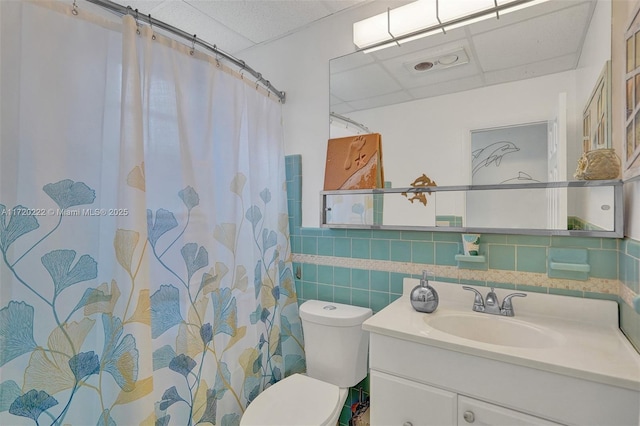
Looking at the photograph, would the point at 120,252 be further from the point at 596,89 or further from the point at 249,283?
the point at 596,89

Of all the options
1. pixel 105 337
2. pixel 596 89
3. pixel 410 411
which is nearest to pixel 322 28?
pixel 596 89

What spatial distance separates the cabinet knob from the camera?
0.97 m

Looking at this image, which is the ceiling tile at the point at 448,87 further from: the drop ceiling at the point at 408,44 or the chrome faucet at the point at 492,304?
the chrome faucet at the point at 492,304

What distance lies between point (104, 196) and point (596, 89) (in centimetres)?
180

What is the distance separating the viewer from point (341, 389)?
150cm

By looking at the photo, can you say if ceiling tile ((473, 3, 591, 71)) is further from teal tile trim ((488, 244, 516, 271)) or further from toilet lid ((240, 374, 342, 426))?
toilet lid ((240, 374, 342, 426))

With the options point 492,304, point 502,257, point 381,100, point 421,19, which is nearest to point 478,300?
point 492,304

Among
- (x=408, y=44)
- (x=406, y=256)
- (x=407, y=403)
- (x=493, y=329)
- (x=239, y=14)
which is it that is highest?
(x=239, y=14)

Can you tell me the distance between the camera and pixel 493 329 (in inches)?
47.6

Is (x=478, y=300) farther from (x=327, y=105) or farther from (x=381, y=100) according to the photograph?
(x=327, y=105)

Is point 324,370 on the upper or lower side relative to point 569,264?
lower

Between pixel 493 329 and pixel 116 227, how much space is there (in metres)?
1.43

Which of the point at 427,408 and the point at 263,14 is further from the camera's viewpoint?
the point at 263,14

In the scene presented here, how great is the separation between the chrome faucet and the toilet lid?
735mm
